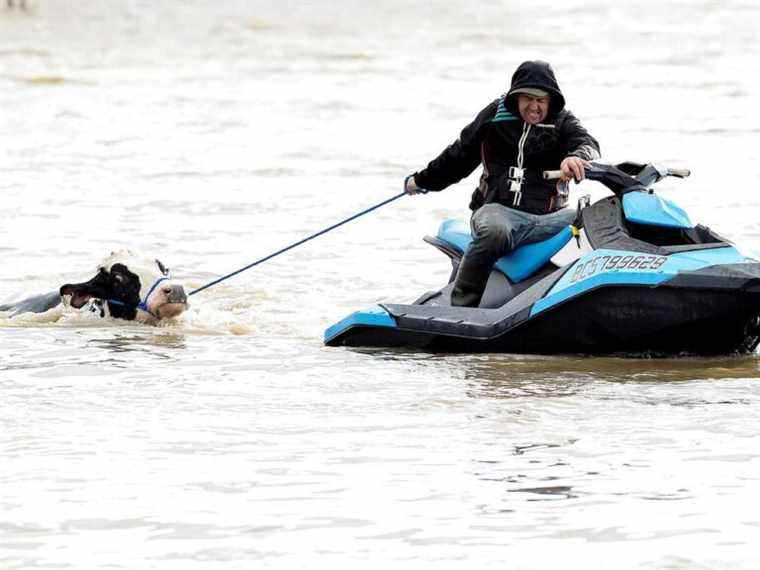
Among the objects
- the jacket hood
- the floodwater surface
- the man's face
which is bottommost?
the floodwater surface

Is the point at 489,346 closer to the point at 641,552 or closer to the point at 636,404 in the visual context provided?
the point at 636,404

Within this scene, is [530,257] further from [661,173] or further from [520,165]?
[661,173]

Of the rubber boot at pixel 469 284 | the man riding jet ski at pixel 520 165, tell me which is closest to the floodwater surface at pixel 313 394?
the rubber boot at pixel 469 284

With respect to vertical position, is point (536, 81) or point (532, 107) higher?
point (536, 81)

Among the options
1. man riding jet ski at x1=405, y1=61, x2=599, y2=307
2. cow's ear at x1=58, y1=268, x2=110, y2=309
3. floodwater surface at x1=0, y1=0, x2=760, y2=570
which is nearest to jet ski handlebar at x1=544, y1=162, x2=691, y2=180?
man riding jet ski at x1=405, y1=61, x2=599, y2=307

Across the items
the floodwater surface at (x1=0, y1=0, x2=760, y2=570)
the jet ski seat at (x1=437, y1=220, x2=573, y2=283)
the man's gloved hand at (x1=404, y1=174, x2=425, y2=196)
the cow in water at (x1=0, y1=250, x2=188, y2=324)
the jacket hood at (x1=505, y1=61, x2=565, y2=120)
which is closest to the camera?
the floodwater surface at (x1=0, y1=0, x2=760, y2=570)

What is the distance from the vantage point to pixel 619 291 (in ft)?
29.1

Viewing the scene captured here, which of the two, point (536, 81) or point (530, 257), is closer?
point (536, 81)

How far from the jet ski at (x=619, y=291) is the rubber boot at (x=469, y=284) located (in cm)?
5

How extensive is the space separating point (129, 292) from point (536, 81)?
10.4 ft

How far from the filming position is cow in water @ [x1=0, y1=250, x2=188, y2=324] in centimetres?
1105

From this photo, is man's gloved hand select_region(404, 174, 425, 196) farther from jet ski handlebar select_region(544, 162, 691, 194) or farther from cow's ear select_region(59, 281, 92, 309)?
cow's ear select_region(59, 281, 92, 309)

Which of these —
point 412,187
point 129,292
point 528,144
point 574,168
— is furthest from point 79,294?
point 574,168

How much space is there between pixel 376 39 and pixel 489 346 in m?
31.9
